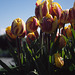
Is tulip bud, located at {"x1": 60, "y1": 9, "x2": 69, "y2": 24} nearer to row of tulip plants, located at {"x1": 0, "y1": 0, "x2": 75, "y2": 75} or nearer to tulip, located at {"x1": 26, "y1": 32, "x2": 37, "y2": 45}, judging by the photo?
row of tulip plants, located at {"x1": 0, "y1": 0, "x2": 75, "y2": 75}

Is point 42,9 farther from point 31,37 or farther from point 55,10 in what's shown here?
point 31,37

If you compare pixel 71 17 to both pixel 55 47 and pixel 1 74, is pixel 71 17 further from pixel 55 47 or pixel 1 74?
pixel 1 74

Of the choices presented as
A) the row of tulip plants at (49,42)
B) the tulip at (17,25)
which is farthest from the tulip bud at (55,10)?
the tulip at (17,25)

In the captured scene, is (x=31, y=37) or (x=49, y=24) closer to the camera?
(x=49, y=24)

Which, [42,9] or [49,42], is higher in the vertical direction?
[42,9]

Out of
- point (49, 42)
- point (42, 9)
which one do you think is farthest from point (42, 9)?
point (49, 42)

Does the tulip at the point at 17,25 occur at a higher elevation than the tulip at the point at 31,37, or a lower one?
higher

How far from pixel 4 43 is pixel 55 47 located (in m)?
6.87

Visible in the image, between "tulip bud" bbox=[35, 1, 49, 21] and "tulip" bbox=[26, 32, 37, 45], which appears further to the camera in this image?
"tulip" bbox=[26, 32, 37, 45]

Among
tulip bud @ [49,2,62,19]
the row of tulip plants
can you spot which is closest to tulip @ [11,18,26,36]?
the row of tulip plants

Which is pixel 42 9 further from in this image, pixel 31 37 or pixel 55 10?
pixel 31 37

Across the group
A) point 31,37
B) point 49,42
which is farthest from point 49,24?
point 31,37

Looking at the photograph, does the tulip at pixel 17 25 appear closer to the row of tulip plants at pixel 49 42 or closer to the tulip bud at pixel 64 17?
the row of tulip plants at pixel 49 42

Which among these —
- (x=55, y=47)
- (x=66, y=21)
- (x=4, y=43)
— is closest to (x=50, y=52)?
(x=55, y=47)
